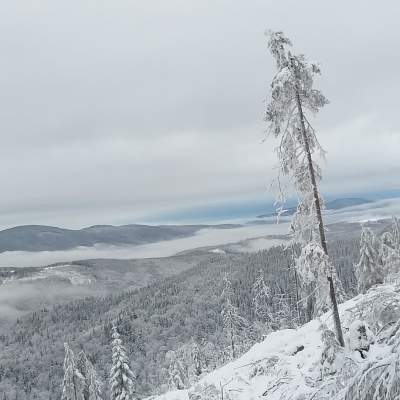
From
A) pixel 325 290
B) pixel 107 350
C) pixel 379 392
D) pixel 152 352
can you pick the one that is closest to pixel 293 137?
pixel 325 290

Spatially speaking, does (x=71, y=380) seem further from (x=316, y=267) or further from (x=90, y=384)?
(x=316, y=267)

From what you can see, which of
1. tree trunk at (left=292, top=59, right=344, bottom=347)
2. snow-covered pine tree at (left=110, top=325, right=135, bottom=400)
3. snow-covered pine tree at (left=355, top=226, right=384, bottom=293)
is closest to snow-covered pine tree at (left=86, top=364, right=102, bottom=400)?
snow-covered pine tree at (left=110, top=325, right=135, bottom=400)

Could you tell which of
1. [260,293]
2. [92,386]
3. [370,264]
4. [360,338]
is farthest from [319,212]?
[92,386]

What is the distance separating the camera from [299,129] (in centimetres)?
1569

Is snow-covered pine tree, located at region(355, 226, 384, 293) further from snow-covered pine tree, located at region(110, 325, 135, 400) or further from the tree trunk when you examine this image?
the tree trunk

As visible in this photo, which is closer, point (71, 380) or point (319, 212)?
point (319, 212)

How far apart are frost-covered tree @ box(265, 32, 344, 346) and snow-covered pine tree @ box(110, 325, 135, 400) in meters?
29.2

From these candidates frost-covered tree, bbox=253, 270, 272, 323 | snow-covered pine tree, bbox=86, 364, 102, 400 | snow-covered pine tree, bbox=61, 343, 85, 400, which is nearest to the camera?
snow-covered pine tree, bbox=61, 343, 85, 400

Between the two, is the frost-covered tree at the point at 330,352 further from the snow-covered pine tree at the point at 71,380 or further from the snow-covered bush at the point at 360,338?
the snow-covered pine tree at the point at 71,380

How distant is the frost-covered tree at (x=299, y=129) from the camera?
49.1 feet

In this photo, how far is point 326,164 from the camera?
624 inches

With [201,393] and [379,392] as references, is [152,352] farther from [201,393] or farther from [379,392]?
[379,392]

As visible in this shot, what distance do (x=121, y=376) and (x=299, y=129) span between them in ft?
111

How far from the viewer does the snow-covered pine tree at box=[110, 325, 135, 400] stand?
1603 inches
